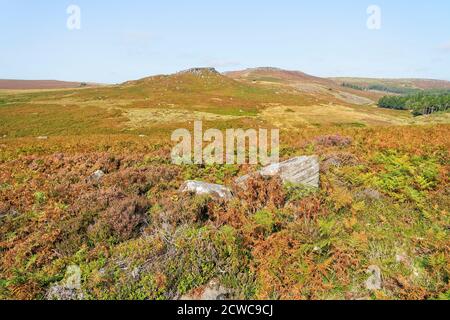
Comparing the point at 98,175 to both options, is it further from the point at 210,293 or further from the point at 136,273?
the point at 210,293

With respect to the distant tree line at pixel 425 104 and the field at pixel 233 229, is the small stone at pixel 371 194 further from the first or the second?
the distant tree line at pixel 425 104

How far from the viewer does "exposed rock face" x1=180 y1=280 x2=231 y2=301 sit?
639 centimetres

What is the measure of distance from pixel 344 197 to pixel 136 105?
232 ft

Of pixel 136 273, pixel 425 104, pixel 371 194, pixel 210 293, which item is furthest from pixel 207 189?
pixel 425 104

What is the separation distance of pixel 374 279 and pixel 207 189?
4.83 metres

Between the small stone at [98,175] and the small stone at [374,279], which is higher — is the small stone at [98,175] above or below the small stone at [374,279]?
above

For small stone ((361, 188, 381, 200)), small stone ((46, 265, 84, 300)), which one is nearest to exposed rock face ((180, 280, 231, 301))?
small stone ((46, 265, 84, 300))

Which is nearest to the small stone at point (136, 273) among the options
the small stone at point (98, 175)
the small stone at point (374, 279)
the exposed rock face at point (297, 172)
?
the exposed rock face at point (297, 172)

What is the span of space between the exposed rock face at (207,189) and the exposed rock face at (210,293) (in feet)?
9.90

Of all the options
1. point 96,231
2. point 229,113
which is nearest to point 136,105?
point 229,113

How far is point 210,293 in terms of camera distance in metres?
Result: 6.45

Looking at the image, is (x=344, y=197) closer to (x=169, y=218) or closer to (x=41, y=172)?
(x=169, y=218)

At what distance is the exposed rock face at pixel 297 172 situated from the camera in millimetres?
9758

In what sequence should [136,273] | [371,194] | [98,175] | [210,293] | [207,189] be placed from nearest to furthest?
[210,293]
[136,273]
[371,194]
[207,189]
[98,175]
